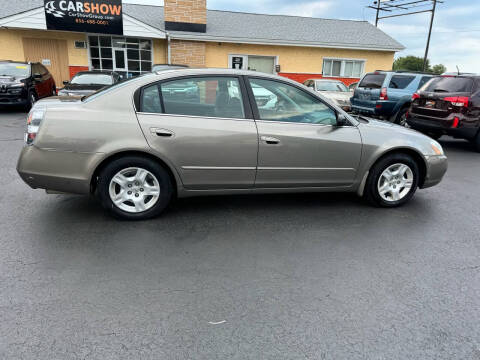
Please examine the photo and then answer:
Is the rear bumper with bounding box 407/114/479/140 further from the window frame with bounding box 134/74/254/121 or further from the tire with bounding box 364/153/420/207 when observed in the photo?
the window frame with bounding box 134/74/254/121

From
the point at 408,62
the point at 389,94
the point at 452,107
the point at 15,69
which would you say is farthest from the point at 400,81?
the point at 408,62

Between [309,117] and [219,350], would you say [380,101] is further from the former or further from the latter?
[219,350]

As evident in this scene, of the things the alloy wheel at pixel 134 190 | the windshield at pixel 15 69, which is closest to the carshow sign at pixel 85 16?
the windshield at pixel 15 69

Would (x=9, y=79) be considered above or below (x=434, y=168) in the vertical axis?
above

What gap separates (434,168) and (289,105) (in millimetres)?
2038

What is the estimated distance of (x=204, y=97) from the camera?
3920mm

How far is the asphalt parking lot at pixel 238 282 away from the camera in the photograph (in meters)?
2.24

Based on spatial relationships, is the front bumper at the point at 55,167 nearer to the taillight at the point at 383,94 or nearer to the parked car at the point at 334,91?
the taillight at the point at 383,94

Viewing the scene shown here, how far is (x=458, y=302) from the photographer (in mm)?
2719

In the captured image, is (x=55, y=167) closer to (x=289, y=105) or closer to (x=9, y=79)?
(x=289, y=105)

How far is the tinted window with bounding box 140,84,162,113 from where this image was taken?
3789mm

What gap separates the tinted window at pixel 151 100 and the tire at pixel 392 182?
2585mm

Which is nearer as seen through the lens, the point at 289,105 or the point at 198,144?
the point at 198,144

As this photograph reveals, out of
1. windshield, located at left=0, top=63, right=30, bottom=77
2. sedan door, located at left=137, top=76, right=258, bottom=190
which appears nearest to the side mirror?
sedan door, located at left=137, top=76, right=258, bottom=190
